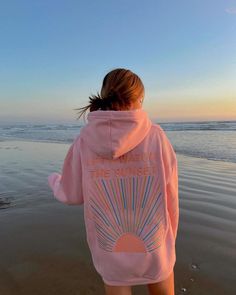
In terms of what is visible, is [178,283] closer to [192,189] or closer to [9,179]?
[192,189]

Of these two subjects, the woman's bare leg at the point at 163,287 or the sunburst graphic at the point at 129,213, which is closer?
the sunburst graphic at the point at 129,213

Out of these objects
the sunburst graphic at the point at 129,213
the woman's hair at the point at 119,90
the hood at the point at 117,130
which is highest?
the woman's hair at the point at 119,90

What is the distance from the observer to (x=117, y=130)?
1841 millimetres

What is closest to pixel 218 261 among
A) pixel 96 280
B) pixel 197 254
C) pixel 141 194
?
pixel 197 254

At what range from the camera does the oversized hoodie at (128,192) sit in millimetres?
1847

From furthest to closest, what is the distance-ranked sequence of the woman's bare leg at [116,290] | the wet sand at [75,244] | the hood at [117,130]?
the wet sand at [75,244], the woman's bare leg at [116,290], the hood at [117,130]

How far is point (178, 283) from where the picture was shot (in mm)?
3109

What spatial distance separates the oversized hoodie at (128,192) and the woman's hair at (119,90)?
0.07 metres

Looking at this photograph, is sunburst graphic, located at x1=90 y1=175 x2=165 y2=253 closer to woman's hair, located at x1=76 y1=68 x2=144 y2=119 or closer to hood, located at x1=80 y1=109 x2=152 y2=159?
hood, located at x1=80 y1=109 x2=152 y2=159

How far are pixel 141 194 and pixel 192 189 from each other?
4784 millimetres

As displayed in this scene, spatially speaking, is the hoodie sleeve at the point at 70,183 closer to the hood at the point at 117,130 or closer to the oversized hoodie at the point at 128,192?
the oversized hoodie at the point at 128,192

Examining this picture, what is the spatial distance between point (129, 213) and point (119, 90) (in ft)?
2.28

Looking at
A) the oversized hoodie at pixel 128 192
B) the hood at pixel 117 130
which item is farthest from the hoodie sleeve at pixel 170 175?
the hood at pixel 117 130

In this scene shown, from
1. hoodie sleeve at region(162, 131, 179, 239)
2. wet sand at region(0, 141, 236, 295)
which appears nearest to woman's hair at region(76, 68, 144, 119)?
hoodie sleeve at region(162, 131, 179, 239)
